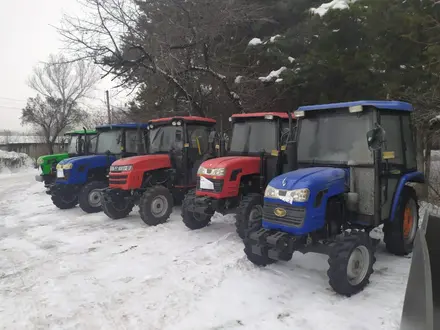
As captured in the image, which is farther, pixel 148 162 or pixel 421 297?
pixel 148 162

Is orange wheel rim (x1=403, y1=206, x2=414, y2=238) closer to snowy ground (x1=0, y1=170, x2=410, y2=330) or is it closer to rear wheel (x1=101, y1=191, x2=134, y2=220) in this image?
snowy ground (x1=0, y1=170, x2=410, y2=330)

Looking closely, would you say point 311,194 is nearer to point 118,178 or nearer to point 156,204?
point 156,204

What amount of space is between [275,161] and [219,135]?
1470 mm

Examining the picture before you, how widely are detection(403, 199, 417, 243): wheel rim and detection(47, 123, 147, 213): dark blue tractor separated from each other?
624 centimetres

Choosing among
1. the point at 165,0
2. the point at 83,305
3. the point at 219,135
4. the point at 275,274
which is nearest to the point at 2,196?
the point at 165,0

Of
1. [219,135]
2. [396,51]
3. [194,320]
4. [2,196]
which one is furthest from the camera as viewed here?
[2,196]

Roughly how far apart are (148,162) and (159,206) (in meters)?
1.02

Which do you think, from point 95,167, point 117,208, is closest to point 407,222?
A: point 117,208

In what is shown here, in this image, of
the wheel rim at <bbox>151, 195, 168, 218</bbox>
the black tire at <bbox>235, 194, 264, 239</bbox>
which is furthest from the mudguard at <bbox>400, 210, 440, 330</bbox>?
the wheel rim at <bbox>151, 195, 168, 218</bbox>

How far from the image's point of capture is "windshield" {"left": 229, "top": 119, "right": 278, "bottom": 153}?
21.8 ft

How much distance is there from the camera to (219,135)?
7414mm

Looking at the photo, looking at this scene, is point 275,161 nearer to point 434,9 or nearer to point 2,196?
point 434,9

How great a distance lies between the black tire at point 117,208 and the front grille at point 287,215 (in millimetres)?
4730

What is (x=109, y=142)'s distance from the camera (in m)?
10.2
